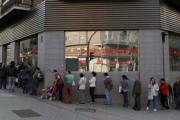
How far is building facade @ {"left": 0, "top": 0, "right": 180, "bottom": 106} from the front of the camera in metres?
10.2

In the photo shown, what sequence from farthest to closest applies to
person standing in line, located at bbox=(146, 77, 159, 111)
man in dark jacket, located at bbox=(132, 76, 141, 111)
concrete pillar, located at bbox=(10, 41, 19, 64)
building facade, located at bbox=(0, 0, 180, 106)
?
1. concrete pillar, located at bbox=(10, 41, 19, 64)
2. building facade, located at bbox=(0, 0, 180, 106)
3. person standing in line, located at bbox=(146, 77, 159, 111)
4. man in dark jacket, located at bbox=(132, 76, 141, 111)

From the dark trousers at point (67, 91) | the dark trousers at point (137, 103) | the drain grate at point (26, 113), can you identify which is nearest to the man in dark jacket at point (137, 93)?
the dark trousers at point (137, 103)

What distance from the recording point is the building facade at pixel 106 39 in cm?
1019

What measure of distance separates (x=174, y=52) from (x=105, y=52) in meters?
5.06

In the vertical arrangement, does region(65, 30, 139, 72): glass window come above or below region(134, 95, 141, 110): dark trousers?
above

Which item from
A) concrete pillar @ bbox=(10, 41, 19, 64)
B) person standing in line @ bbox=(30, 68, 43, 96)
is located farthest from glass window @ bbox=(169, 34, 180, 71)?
concrete pillar @ bbox=(10, 41, 19, 64)

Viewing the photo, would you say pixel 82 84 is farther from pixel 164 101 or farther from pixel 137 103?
pixel 164 101

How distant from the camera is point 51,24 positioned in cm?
1043

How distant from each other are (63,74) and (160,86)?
5.44m

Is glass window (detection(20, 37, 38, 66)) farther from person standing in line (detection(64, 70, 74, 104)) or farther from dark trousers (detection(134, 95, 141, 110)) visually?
dark trousers (detection(134, 95, 141, 110))

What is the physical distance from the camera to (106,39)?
34.7 ft

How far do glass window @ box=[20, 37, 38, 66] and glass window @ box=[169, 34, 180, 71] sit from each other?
9006 millimetres

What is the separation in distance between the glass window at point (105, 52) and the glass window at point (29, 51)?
2957 mm

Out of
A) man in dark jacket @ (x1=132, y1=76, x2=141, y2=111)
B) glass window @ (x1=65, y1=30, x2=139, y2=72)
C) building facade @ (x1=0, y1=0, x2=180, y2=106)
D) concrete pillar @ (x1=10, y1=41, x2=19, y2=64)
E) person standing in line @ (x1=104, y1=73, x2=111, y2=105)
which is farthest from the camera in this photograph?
concrete pillar @ (x1=10, y1=41, x2=19, y2=64)
